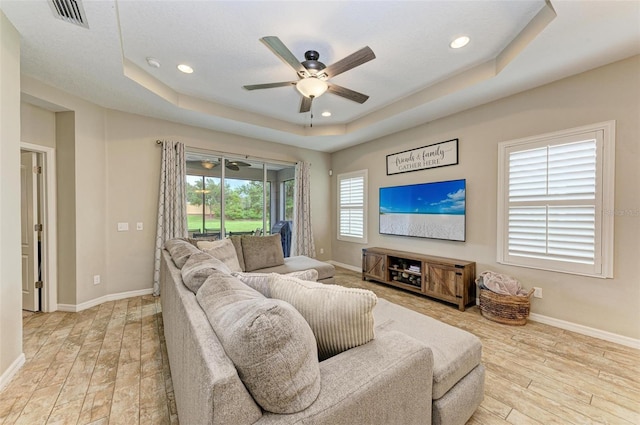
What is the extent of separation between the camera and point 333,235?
6055 mm

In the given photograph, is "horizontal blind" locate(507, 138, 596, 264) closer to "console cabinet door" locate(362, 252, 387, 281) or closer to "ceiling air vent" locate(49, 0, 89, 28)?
"console cabinet door" locate(362, 252, 387, 281)

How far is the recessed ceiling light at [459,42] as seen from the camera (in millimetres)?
2383

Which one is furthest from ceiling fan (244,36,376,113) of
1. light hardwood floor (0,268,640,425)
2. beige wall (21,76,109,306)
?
light hardwood floor (0,268,640,425)

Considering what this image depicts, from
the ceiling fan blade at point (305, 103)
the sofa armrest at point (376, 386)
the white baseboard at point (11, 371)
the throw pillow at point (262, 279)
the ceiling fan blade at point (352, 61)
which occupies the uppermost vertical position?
the ceiling fan blade at point (352, 61)

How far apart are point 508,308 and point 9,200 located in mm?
4728

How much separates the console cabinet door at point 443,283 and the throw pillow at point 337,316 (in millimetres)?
2678

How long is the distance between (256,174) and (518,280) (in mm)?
4464

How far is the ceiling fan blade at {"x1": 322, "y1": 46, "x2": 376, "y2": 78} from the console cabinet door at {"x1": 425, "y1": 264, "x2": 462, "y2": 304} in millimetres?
2791

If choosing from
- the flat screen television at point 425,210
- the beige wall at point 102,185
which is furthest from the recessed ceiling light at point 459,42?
the beige wall at point 102,185

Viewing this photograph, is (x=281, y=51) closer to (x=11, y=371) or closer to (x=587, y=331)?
(x=11, y=371)

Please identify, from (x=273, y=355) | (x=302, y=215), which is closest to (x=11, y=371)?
(x=273, y=355)

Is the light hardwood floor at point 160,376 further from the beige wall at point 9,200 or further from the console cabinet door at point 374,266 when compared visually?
the console cabinet door at point 374,266

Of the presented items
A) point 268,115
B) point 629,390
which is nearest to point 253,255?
point 268,115

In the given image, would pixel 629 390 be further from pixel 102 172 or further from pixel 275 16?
pixel 102 172
